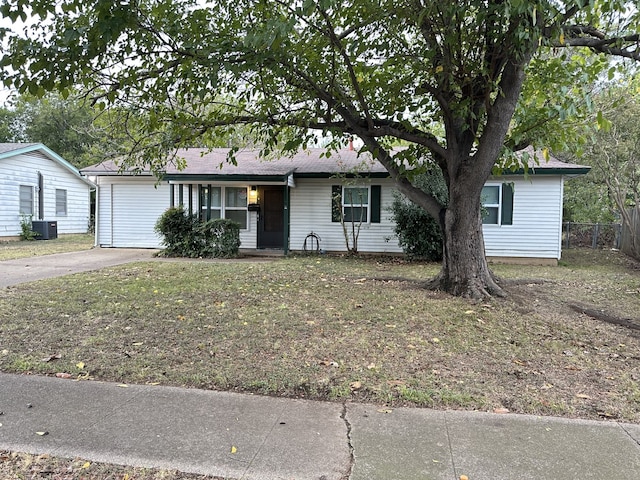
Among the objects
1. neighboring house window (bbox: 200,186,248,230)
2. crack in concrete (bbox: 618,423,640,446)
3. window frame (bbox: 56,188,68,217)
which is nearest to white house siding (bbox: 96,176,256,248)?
neighboring house window (bbox: 200,186,248,230)

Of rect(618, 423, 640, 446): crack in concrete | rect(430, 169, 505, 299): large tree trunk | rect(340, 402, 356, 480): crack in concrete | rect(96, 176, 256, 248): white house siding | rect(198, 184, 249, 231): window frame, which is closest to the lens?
rect(340, 402, 356, 480): crack in concrete

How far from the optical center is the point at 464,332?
16.5 feet

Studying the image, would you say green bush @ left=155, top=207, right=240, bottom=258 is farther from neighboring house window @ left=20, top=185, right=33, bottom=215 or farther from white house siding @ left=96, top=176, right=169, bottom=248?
neighboring house window @ left=20, top=185, right=33, bottom=215

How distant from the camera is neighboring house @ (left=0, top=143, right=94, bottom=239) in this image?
17.2 m

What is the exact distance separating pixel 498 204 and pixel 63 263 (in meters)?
11.8

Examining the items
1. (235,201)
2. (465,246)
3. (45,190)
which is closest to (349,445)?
(465,246)

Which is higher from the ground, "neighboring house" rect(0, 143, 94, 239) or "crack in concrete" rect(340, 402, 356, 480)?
"neighboring house" rect(0, 143, 94, 239)

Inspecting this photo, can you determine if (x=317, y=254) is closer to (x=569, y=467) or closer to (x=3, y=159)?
(x=569, y=467)

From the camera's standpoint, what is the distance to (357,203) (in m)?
13.5

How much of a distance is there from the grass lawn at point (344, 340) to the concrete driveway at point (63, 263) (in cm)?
103

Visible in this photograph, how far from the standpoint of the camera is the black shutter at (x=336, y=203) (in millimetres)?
13297

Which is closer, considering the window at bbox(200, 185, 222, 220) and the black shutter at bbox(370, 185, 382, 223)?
the black shutter at bbox(370, 185, 382, 223)

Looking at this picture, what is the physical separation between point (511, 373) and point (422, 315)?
6.31ft

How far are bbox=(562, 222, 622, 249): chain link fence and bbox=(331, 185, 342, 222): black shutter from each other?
9.88 meters
